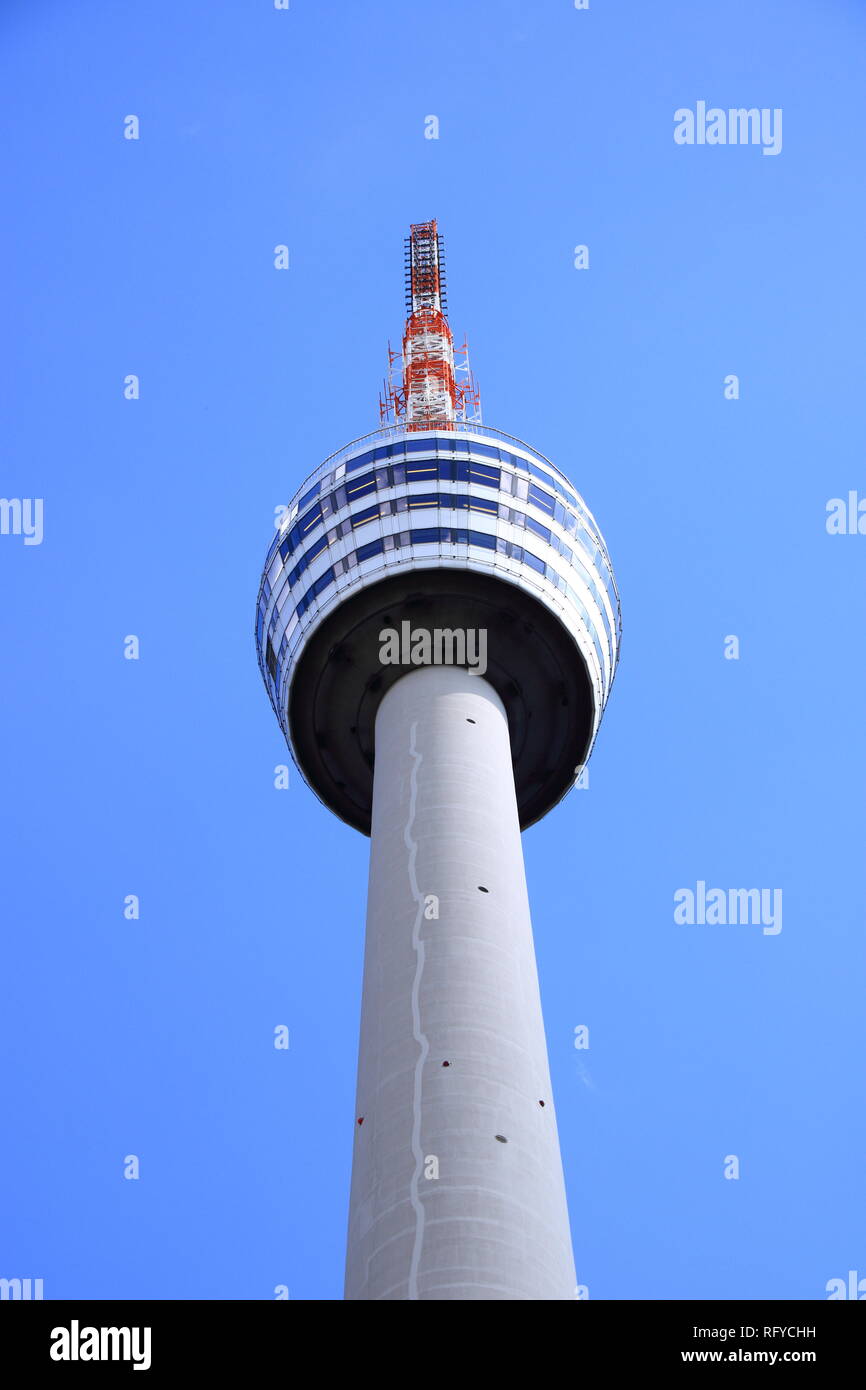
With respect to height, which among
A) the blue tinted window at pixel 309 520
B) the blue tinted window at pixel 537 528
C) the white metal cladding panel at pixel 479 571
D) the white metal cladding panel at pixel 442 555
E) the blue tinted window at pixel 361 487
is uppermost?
the blue tinted window at pixel 361 487

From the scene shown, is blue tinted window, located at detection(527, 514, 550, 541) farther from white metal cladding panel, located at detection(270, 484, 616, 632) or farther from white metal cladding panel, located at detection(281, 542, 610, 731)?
white metal cladding panel, located at detection(281, 542, 610, 731)

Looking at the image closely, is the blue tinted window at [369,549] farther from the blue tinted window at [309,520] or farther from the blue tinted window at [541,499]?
the blue tinted window at [541,499]

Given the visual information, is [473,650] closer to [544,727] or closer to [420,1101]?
[544,727]

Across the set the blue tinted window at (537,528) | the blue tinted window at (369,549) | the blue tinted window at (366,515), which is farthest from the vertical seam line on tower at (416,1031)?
the blue tinted window at (537,528)

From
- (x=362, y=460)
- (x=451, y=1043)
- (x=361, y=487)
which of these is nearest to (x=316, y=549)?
(x=361, y=487)

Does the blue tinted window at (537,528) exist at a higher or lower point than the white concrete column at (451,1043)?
higher
